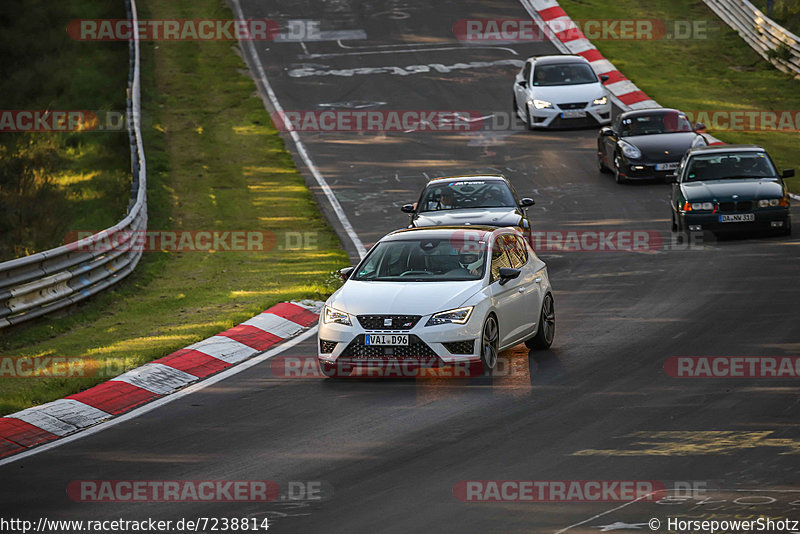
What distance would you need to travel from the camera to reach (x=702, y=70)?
38375mm

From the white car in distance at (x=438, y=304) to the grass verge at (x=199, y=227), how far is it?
2.73m

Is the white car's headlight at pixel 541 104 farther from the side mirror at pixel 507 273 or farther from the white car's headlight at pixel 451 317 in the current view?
the white car's headlight at pixel 451 317

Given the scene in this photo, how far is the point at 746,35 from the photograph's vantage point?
41250mm

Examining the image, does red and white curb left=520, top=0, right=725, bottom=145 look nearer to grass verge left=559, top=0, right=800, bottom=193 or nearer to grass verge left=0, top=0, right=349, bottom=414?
grass verge left=559, top=0, right=800, bottom=193

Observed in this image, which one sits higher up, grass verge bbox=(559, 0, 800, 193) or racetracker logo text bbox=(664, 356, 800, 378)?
grass verge bbox=(559, 0, 800, 193)

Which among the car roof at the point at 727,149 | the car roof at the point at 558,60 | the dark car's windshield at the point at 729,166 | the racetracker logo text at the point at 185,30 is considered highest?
the racetracker logo text at the point at 185,30

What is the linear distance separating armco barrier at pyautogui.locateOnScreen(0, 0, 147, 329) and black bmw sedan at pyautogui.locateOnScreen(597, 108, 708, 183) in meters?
10.8

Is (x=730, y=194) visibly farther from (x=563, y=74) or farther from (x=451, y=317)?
(x=563, y=74)

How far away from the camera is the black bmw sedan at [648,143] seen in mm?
25641

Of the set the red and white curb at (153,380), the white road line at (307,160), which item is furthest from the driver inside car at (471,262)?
the white road line at (307,160)

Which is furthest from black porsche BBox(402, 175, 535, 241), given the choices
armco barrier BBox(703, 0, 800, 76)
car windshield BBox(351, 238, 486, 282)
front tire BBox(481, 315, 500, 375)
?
armco barrier BBox(703, 0, 800, 76)

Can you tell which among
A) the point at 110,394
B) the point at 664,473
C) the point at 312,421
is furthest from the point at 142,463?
the point at 664,473

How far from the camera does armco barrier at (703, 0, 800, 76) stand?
37.6 m

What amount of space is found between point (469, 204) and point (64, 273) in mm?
6808
